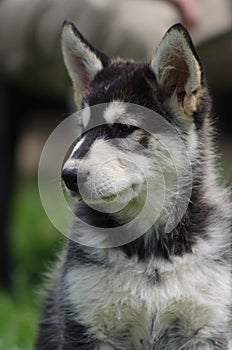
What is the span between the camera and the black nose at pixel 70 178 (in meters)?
4.61

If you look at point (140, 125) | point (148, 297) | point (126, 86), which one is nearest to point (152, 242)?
point (148, 297)

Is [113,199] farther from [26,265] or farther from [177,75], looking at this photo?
[26,265]

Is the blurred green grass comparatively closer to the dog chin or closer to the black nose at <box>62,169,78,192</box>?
the dog chin

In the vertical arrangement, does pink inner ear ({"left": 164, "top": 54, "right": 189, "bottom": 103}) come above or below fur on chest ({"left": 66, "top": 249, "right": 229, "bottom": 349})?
above

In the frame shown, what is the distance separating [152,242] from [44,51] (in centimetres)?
233

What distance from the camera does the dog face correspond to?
478 cm

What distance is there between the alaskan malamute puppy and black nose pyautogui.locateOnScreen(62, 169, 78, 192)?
0.67ft

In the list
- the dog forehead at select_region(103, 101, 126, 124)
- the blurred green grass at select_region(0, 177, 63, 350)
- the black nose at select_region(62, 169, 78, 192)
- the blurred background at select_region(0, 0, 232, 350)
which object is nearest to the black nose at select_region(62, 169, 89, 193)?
the black nose at select_region(62, 169, 78, 192)

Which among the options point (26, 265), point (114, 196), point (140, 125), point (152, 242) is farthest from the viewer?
point (26, 265)

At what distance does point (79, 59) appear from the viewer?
5453mm

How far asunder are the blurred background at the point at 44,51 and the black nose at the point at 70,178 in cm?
113

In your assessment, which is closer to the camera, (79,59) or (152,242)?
(152,242)

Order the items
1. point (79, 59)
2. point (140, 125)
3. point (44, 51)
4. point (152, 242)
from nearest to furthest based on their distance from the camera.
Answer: point (140, 125), point (152, 242), point (79, 59), point (44, 51)

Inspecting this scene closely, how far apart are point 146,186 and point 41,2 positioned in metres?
2.40
